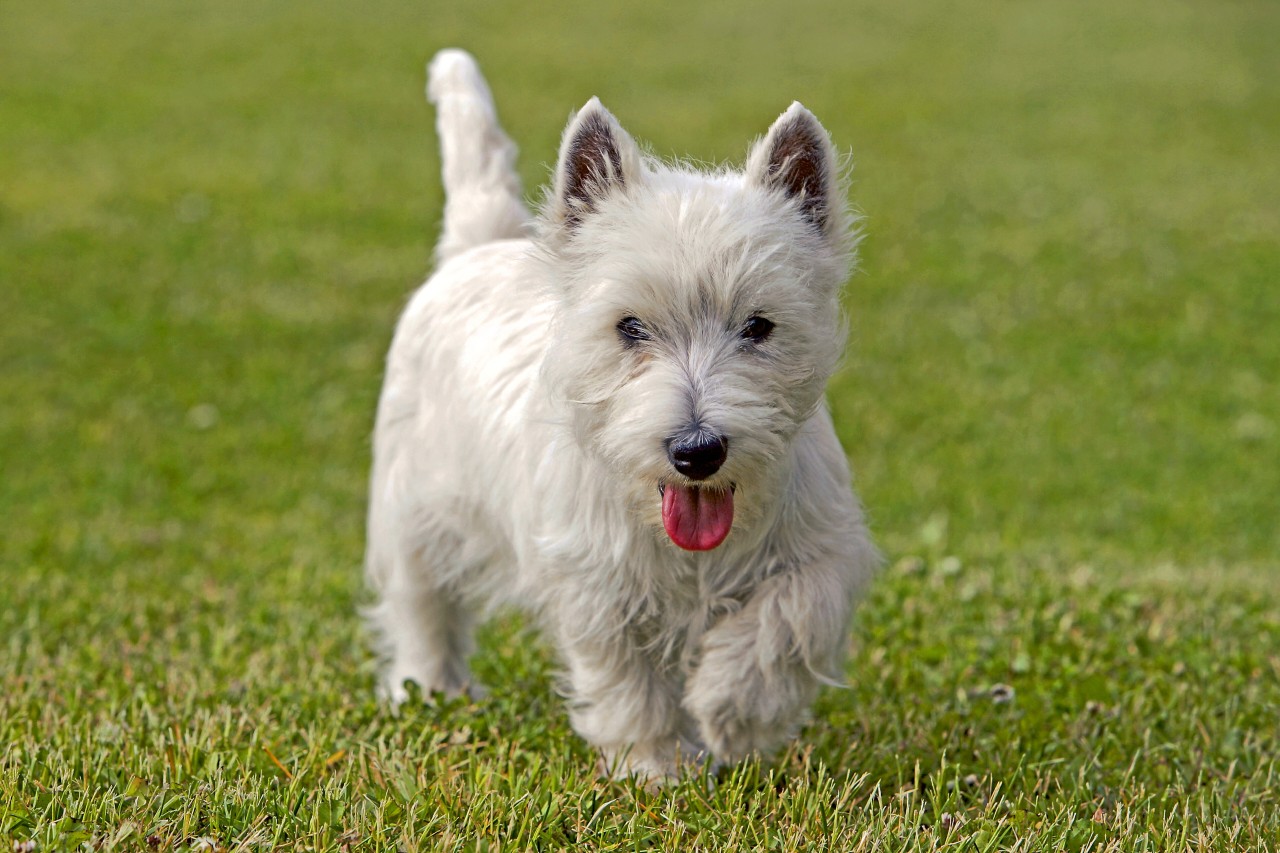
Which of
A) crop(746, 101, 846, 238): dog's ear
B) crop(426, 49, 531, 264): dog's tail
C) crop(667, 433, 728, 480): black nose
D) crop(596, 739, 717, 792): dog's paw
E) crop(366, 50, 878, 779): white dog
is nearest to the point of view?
crop(667, 433, 728, 480): black nose

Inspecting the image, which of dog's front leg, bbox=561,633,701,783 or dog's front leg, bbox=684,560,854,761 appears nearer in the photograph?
dog's front leg, bbox=684,560,854,761

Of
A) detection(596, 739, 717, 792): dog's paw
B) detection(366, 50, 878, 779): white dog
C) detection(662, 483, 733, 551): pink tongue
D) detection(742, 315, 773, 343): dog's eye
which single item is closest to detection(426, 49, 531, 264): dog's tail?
detection(366, 50, 878, 779): white dog

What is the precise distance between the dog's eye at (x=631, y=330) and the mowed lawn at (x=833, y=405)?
49.5 inches

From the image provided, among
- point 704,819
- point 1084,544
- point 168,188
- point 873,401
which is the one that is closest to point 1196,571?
point 1084,544

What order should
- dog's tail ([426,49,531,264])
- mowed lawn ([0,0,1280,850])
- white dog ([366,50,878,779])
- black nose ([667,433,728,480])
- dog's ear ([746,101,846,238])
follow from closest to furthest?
black nose ([667,433,728,480]) < white dog ([366,50,878,779]) < dog's ear ([746,101,846,238]) < mowed lawn ([0,0,1280,850]) < dog's tail ([426,49,531,264])

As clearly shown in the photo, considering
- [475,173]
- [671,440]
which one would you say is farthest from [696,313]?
[475,173]

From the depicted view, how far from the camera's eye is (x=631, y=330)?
3.89 m

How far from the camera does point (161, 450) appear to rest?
10438 millimetres

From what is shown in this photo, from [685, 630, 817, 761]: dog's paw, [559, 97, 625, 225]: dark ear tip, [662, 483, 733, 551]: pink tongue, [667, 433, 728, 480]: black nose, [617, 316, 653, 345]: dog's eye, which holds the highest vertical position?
[559, 97, 625, 225]: dark ear tip

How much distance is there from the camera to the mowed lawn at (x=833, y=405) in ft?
13.5

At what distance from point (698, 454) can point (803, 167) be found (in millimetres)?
962

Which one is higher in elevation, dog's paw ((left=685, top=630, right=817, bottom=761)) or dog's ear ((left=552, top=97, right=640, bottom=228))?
dog's ear ((left=552, top=97, right=640, bottom=228))

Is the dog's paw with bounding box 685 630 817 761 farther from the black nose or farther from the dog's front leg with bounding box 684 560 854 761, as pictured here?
the black nose

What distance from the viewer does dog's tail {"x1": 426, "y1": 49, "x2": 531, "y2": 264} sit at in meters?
5.61
